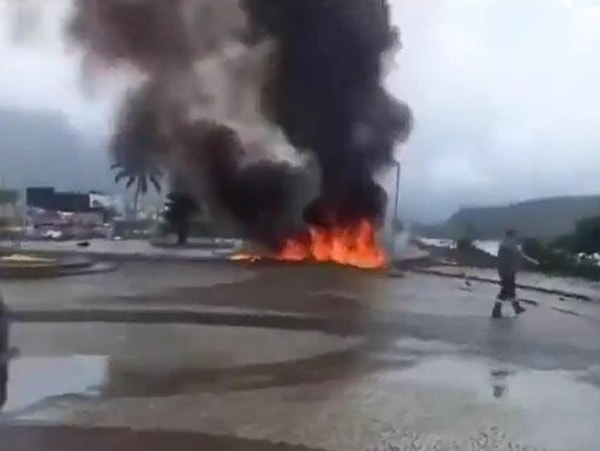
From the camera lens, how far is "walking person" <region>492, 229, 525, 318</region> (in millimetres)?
7098

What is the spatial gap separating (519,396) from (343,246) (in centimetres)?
216

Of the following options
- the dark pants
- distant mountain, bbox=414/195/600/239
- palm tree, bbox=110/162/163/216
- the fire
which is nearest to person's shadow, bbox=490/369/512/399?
the dark pants

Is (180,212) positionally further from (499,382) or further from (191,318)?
(499,382)

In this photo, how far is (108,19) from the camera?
789 cm

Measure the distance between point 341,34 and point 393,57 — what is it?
3.76ft

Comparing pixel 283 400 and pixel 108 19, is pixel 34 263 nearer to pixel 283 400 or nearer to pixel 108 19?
pixel 108 19

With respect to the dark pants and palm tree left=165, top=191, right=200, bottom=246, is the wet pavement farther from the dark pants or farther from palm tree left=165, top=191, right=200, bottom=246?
palm tree left=165, top=191, right=200, bottom=246

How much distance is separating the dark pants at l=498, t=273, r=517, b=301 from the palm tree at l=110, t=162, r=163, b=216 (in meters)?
2.75

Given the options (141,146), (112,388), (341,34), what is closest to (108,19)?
(141,146)

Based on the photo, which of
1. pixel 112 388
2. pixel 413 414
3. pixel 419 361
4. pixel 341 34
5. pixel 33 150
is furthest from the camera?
pixel 341 34

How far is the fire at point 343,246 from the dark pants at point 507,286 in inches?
38.8

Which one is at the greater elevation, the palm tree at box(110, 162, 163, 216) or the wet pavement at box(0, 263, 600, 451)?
the palm tree at box(110, 162, 163, 216)

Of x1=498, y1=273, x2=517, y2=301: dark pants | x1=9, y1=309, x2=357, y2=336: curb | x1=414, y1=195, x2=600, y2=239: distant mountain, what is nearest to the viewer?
x1=414, y1=195, x2=600, y2=239: distant mountain

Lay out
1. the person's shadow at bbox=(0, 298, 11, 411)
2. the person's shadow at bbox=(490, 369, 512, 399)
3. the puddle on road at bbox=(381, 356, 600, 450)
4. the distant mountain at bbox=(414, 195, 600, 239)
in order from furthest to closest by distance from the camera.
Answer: the distant mountain at bbox=(414, 195, 600, 239), the person's shadow at bbox=(490, 369, 512, 399), the puddle on road at bbox=(381, 356, 600, 450), the person's shadow at bbox=(0, 298, 11, 411)
